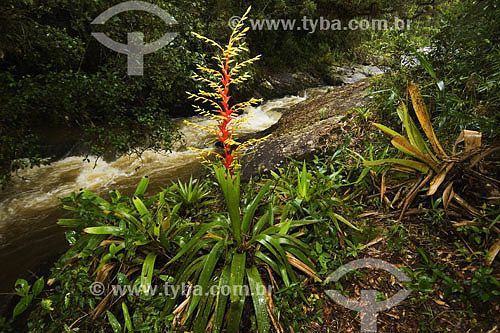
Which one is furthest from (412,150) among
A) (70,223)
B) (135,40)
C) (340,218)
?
(135,40)

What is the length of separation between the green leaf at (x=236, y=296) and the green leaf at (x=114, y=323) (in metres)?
0.70

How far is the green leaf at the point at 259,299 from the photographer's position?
4.40ft

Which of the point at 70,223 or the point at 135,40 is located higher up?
the point at 135,40

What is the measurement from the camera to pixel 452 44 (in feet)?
7.27

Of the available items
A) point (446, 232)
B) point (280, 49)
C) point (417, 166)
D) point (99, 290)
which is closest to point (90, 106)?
point (99, 290)

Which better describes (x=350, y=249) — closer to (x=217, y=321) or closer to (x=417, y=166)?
(x=417, y=166)

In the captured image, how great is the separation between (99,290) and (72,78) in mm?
2850

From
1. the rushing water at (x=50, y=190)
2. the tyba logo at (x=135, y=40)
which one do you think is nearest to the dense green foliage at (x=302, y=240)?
the tyba logo at (x=135, y=40)

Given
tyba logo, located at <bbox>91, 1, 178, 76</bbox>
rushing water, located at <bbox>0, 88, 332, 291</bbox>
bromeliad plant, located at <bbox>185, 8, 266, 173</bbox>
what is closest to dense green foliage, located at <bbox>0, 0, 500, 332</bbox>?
bromeliad plant, located at <bbox>185, 8, 266, 173</bbox>

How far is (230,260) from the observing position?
1578 millimetres

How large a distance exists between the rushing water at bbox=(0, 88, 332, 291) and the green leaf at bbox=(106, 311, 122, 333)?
77.7 inches

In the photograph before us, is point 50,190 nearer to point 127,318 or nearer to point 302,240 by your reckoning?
point 127,318

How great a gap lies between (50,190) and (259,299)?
4750 millimetres

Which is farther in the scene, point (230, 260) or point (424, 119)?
point (424, 119)
